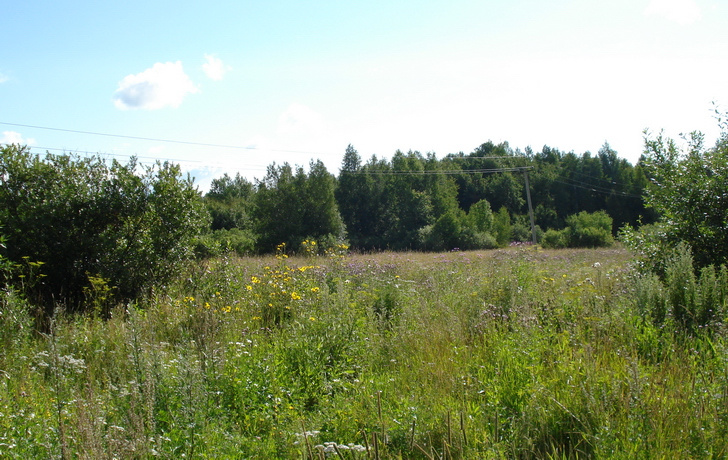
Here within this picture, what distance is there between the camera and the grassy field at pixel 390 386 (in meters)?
2.54

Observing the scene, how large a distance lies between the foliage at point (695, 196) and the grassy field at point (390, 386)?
1.49 metres

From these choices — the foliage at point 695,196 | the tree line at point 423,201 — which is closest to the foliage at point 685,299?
the foliage at point 695,196

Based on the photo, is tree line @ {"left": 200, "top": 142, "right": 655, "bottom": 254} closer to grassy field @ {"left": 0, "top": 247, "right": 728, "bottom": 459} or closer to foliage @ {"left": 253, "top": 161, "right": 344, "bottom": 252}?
foliage @ {"left": 253, "top": 161, "right": 344, "bottom": 252}

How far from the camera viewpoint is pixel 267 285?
25.2ft

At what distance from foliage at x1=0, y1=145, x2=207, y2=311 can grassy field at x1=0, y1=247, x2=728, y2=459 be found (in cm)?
249

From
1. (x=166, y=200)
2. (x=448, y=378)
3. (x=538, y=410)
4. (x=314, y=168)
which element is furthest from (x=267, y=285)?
(x=314, y=168)

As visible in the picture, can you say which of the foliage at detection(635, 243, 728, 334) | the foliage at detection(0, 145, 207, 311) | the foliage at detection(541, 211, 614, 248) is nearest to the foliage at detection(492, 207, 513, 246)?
the foliage at detection(541, 211, 614, 248)

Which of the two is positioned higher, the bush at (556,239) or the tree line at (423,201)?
the tree line at (423,201)

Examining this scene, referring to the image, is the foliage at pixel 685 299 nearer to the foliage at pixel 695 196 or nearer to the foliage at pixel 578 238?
the foliage at pixel 695 196

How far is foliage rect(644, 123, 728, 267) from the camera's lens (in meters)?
6.57

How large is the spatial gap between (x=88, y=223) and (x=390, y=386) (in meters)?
7.44

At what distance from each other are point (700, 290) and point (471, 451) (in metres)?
3.77

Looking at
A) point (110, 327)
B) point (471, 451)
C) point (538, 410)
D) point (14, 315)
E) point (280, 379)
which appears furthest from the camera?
point (110, 327)

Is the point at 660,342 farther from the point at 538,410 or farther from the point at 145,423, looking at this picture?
the point at 145,423
